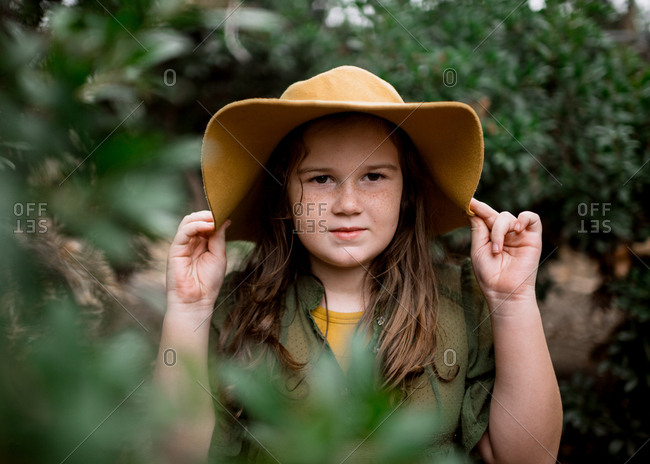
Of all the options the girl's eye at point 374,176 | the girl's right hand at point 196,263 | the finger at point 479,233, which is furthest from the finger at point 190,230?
the finger at point 479,233

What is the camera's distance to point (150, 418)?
1.64 feet

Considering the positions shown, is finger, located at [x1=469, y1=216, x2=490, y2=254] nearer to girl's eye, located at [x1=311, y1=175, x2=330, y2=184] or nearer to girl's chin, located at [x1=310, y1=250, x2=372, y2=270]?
girl's chin, located at [x1=310, y1=250, x2=372, y2=270]

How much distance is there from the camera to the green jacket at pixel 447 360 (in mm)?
1609

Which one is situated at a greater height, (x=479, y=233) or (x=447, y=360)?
(x=479, y=233)

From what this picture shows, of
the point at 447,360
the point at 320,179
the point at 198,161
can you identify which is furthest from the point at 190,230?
the point at 198,161

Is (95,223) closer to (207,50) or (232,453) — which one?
(232,453)

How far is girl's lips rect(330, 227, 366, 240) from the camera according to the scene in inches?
62.0

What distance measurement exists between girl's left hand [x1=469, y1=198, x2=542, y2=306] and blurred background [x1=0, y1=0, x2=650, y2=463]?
0.75 metres

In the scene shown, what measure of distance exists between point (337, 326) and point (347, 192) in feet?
1.38

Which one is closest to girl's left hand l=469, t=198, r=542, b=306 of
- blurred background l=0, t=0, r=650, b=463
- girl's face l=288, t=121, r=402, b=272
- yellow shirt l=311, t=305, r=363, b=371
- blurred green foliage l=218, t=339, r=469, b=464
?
girl's face l=288, t=121, r=402, b=272

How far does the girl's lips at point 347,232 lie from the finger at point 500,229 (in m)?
0.38

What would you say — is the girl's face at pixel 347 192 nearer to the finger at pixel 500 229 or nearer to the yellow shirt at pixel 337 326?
the yellow shirt at pixel 337 326

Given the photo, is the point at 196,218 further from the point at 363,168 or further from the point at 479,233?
the point at 479,233

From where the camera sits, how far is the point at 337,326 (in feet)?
5.58
